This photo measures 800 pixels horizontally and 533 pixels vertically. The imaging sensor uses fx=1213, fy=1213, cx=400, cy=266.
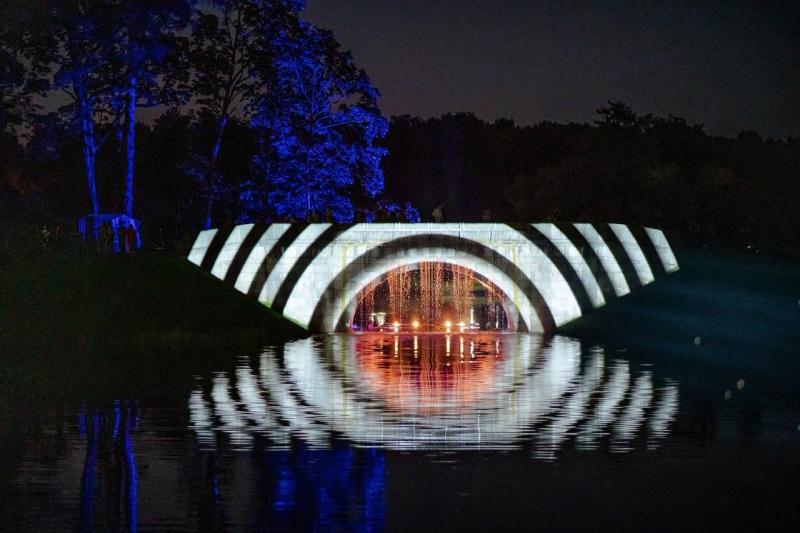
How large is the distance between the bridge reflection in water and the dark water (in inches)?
2.8

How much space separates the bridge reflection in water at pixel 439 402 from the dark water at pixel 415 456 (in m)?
0.07

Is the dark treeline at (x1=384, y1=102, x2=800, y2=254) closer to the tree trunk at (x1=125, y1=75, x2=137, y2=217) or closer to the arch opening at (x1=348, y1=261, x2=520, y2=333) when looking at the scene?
the arch opening at (x1=348, y1=261, x2=520, y2=333)

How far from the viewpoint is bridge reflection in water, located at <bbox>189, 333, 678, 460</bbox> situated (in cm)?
1803

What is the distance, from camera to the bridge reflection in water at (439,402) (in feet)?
59.2

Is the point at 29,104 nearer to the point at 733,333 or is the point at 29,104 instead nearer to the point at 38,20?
the point at 38,20

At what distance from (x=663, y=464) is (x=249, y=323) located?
104ft

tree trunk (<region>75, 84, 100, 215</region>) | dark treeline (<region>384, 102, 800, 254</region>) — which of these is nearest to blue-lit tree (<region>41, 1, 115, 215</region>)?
tree trunk (<region>75, 84, 100, 215</region>)

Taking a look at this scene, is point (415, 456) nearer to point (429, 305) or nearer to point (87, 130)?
point (87, 130)

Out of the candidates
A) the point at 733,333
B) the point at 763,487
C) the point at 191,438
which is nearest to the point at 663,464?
the point at 763,487

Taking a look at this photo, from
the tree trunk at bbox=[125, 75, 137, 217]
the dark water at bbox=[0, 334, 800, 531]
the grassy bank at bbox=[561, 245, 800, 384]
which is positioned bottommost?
the dark water at bbox=[0, 334, 800, 531]

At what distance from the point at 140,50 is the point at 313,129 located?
9314 millimetres

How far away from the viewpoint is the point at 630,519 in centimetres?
1237

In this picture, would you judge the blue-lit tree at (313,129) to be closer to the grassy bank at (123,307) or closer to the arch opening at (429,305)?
the arch opening at (429,305)

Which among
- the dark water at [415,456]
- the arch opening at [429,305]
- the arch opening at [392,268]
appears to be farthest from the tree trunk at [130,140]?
the dark water at [415,456]
